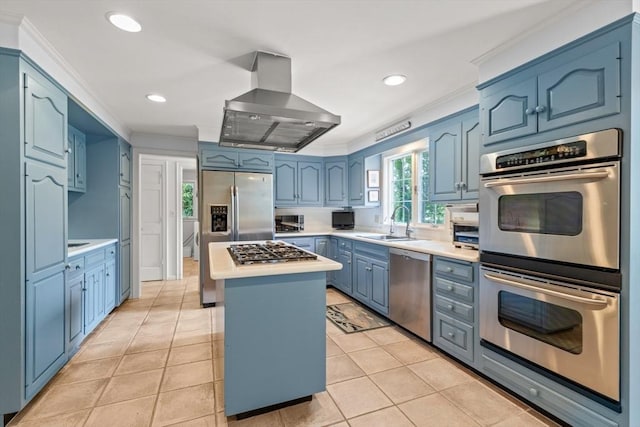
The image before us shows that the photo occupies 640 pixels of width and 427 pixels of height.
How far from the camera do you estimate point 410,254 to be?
2861mm

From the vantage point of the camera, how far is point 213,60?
2.18m

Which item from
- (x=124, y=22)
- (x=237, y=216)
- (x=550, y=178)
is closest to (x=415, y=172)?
(x=550, y=178)

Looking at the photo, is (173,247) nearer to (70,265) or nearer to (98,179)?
(98,179)

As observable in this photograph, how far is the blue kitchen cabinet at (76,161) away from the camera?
122 inches

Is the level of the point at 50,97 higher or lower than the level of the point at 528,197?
higher

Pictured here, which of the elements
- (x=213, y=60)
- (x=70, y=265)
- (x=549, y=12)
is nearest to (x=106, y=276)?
(x=70, y=265)

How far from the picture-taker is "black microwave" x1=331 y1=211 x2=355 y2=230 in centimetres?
513

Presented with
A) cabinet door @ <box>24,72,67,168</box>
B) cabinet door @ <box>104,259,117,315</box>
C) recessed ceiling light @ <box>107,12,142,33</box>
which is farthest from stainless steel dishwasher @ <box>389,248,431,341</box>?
cabinet door @ <box>104,259,117,315</box>

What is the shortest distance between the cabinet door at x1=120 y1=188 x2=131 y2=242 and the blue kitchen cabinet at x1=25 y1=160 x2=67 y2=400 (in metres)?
1.53

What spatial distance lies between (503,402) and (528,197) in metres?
1.33

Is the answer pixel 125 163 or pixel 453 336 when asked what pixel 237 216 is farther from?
pixel 453 336

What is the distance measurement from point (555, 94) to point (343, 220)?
3.63 metres

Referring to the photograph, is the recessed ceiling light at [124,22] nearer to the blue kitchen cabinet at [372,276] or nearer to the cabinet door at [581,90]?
the cabinet door at [581,90]

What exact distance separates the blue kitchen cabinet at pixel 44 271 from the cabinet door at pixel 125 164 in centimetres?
158
